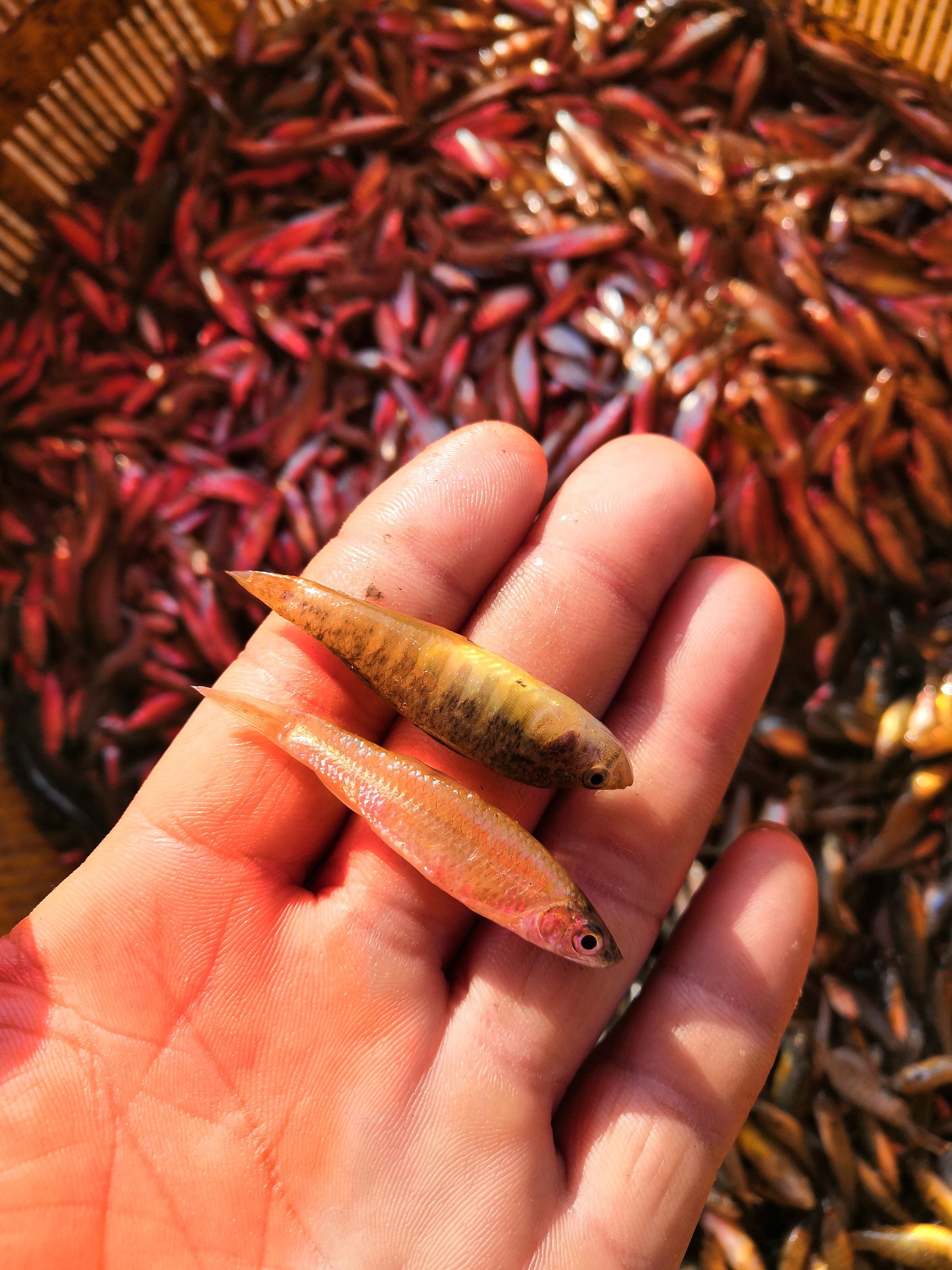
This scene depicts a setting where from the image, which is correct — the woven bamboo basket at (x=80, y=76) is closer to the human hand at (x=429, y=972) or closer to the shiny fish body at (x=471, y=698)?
the human hand at (x=429, y=972)

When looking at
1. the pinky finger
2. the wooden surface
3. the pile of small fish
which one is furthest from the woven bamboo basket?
the pinky finger

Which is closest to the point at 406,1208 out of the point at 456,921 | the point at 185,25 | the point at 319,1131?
the point at 319,1131

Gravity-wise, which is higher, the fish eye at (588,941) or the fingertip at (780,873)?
the fish eye at (588,941)

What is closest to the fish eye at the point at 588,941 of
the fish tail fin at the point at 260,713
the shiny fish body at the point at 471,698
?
the shiny fish body at the point at 471,698

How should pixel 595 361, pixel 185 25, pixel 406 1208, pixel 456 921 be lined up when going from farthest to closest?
pixel 185 25 → pixel 595 361 → pixel 456 921 → pixel 406 1208

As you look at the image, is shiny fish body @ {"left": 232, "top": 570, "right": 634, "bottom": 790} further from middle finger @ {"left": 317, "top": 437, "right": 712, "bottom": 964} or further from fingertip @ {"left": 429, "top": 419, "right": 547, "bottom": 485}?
fingertip @ {"left": 429, "top": 419, "right": 547, "bottom": 485}

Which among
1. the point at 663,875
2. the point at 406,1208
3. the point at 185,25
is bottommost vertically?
the point at 663,875

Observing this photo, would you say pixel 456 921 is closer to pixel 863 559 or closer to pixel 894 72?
pixel 863 559
